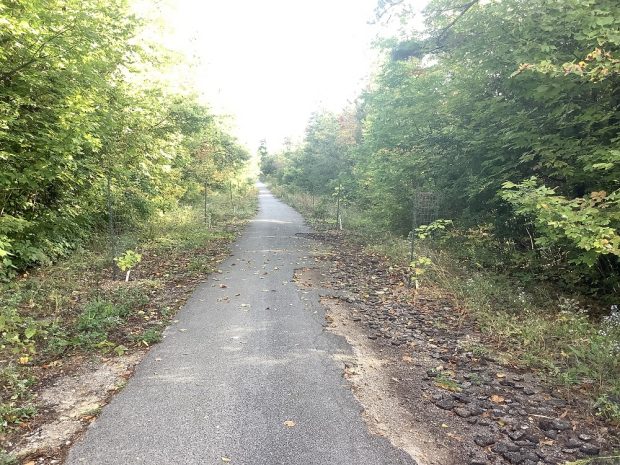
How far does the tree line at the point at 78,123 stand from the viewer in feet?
19.7

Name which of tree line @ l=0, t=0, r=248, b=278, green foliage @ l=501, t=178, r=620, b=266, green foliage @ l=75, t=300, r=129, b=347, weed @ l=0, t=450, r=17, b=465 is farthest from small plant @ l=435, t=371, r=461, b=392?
tree line @ l=0, t=0, r=248, b=278

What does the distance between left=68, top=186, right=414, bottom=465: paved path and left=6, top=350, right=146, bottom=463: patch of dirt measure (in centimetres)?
15

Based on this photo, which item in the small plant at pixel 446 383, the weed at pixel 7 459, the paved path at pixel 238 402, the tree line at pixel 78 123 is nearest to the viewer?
the weed at pixel 7 459

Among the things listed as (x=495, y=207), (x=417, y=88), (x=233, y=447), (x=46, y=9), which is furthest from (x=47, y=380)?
(x=417, y=88)

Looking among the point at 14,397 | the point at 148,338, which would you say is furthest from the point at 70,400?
the point at 148,338

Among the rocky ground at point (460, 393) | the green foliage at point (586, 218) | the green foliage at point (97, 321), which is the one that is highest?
the green foliage at point (586, 218)

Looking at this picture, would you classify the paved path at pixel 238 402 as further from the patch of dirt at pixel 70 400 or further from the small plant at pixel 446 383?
the small plant at pixel 446 383

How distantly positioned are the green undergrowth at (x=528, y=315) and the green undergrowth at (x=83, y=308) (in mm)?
4974

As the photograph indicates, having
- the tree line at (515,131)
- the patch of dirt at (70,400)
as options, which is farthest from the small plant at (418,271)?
the patch of dirt at (70,400)

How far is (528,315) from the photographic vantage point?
6.46 meters

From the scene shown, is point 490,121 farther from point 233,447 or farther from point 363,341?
point 233,447

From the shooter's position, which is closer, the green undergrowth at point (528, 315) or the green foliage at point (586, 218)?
the green undergrowth at point (528, 315)

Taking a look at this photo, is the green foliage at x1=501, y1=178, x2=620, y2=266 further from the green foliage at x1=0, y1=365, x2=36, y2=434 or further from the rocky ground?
the green foliage at x1=0, y1=365, x2=36, y2=434

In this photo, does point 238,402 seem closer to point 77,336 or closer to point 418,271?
point 77,336
